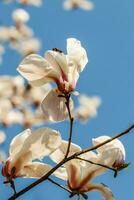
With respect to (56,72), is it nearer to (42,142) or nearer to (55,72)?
(55,72)

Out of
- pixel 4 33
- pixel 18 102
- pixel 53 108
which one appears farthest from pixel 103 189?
pixel 4 33

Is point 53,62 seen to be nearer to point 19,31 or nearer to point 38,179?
point 38,179

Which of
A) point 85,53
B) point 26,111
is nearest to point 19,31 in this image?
point 26,111

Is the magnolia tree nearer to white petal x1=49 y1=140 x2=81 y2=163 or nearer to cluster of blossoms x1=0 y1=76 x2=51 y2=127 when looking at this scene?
white petal x1=49 y1=140 x2=81 y2=163

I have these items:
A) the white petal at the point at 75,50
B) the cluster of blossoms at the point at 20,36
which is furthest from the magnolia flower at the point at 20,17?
the white petal at the point at 75,50

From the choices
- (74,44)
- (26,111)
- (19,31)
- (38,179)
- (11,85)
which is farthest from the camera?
(19,31)

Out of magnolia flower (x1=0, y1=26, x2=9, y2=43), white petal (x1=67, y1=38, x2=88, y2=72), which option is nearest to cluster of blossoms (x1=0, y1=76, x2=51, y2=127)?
magnolia flower (x1=0, y1=26, x2=9, y2=43)
